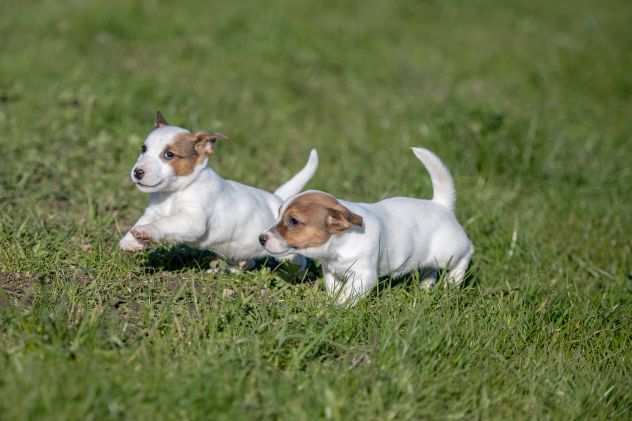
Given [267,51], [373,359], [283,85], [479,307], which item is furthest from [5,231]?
[267,51]

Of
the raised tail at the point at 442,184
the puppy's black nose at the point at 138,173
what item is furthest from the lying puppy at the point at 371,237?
the puppy's black nose at the point at 138,173

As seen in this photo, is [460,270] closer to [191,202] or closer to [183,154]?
[191,202]

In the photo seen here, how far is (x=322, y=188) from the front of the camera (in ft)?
23.5

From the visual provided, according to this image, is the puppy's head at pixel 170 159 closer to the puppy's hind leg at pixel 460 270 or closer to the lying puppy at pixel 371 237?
the lying puppy at pixel 371 237

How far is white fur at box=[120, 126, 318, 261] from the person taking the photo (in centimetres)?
474

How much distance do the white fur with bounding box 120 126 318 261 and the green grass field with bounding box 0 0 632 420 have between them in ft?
0.88

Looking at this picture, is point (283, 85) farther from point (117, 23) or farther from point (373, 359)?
point (373, 359)

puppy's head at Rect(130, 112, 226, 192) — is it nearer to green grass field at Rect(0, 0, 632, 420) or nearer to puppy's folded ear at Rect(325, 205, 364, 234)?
green grass field at Rect(0, 0, 632, 420)

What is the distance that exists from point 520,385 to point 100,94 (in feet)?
18.1

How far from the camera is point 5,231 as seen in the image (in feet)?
17.6

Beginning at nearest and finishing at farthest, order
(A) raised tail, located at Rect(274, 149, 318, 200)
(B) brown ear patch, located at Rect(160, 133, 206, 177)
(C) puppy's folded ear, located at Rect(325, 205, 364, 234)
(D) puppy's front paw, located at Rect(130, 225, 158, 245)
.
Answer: (C) puppy's folded ear, located at Rect(325, 205, 364, 234) → (D) puppy's front paw, located at Rect(130, 225, 158, 245) → (B) brown ear patch, located at Rect(160, 133, 206, 177) → (A) raised tail, located at Rect(274, 149, 318, 200)

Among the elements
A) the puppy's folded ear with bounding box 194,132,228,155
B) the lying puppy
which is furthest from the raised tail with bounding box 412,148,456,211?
the puppy's folded ear with bounding box 194,132,228,155

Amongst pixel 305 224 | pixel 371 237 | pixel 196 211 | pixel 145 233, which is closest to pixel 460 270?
pixel 371 237

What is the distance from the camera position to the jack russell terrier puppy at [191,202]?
187 inches
